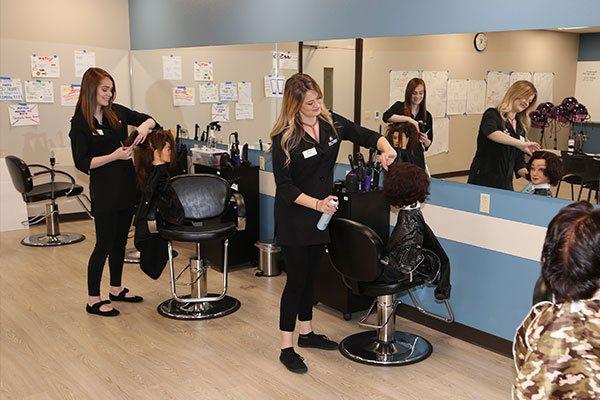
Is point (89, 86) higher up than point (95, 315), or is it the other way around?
point (89, 86)

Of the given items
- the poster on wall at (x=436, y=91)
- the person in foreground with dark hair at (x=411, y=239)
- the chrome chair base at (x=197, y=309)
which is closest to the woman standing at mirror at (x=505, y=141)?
the poster on wall at (x=436, y=91)

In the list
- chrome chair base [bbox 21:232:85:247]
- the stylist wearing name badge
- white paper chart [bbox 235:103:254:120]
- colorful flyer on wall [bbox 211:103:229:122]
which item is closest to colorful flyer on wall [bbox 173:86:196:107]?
colorful flyer on wall [bbox 211:103:229:122]

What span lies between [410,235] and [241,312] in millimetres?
1331

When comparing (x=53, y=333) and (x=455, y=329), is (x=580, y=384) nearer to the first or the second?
(x=455, y=329)

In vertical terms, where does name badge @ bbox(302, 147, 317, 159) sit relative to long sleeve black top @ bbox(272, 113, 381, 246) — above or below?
above

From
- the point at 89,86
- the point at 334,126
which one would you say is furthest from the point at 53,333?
the point at 334,126

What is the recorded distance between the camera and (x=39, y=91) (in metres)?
5.86

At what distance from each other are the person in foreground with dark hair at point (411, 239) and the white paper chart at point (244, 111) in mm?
2450

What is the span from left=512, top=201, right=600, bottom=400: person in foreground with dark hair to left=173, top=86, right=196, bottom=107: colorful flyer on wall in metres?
4.78

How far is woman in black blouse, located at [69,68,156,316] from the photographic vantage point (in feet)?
11.3

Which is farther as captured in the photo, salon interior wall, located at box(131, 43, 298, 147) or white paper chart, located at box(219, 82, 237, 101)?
white paper chart, located at box(219, 82, 237, 101)

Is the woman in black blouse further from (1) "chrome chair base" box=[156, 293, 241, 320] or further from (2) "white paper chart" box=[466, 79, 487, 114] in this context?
(2) "white paper chart" box=[466, 79, 487, 114]

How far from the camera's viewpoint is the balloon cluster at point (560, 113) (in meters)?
2.81

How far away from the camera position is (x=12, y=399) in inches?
107
